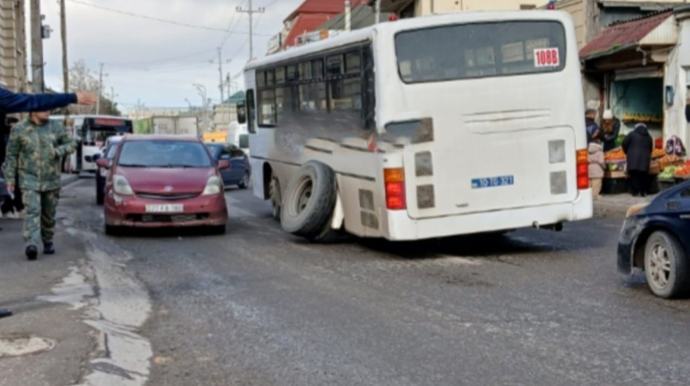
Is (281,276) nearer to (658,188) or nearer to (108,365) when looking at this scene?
(108,365)

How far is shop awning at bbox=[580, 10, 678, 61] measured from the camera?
22.0 metres

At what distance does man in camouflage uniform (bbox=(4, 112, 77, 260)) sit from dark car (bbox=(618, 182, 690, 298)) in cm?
676

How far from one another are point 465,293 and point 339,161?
14.3 ft

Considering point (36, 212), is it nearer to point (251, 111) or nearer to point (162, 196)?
point (162, 196)

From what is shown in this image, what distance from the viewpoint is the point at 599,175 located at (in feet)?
69.8

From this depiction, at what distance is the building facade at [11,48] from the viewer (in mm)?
37156

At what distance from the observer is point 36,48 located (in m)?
29.0

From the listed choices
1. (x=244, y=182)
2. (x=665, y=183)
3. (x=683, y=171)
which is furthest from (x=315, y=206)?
(x=244, y=182)

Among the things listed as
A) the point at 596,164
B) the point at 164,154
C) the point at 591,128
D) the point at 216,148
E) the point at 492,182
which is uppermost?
the point at 216,148

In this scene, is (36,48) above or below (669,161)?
above

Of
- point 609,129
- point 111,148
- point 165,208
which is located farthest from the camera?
point 111,148

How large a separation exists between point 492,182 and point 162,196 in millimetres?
5447

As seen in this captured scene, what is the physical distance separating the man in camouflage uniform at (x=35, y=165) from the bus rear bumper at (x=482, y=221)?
4141 millimetres

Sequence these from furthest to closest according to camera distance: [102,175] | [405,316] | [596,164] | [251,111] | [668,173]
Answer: [102,175] → [596,164] → [668,173] → [251,111] → [405,316]
